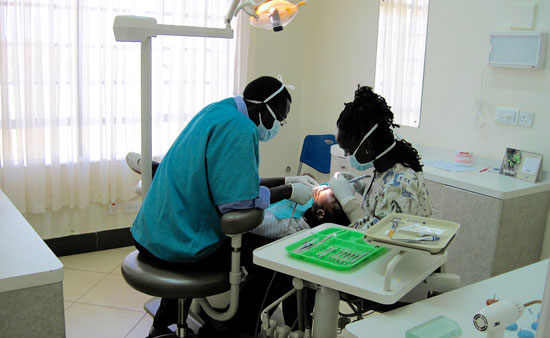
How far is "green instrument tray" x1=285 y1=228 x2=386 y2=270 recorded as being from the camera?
162 cm

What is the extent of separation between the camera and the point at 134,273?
1997mm

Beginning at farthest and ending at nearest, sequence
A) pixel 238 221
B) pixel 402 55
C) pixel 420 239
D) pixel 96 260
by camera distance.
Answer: pixel 402 55, pixel 96 260, pixel 238 221, pixel 420 239

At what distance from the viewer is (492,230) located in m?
2.77

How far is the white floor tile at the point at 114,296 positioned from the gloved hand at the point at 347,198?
143 cm

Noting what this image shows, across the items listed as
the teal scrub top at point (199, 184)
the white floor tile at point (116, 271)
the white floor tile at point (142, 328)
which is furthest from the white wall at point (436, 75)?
the white floor tile at point (142, 328)

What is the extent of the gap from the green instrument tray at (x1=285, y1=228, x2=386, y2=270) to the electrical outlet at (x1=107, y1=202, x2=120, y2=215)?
91.9 inches

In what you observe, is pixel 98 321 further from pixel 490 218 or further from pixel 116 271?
pixel 490 218

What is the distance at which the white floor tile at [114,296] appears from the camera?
121 inches

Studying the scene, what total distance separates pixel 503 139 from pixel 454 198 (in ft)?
1.70

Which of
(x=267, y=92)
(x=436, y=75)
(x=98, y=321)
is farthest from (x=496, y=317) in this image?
(x=436, y=75)

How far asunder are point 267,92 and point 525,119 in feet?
5.36

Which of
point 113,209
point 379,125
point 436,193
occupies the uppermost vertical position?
point 379,125

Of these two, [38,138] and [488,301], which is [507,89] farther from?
[38,138]

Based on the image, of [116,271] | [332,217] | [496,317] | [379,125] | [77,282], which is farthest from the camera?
[116,271]
